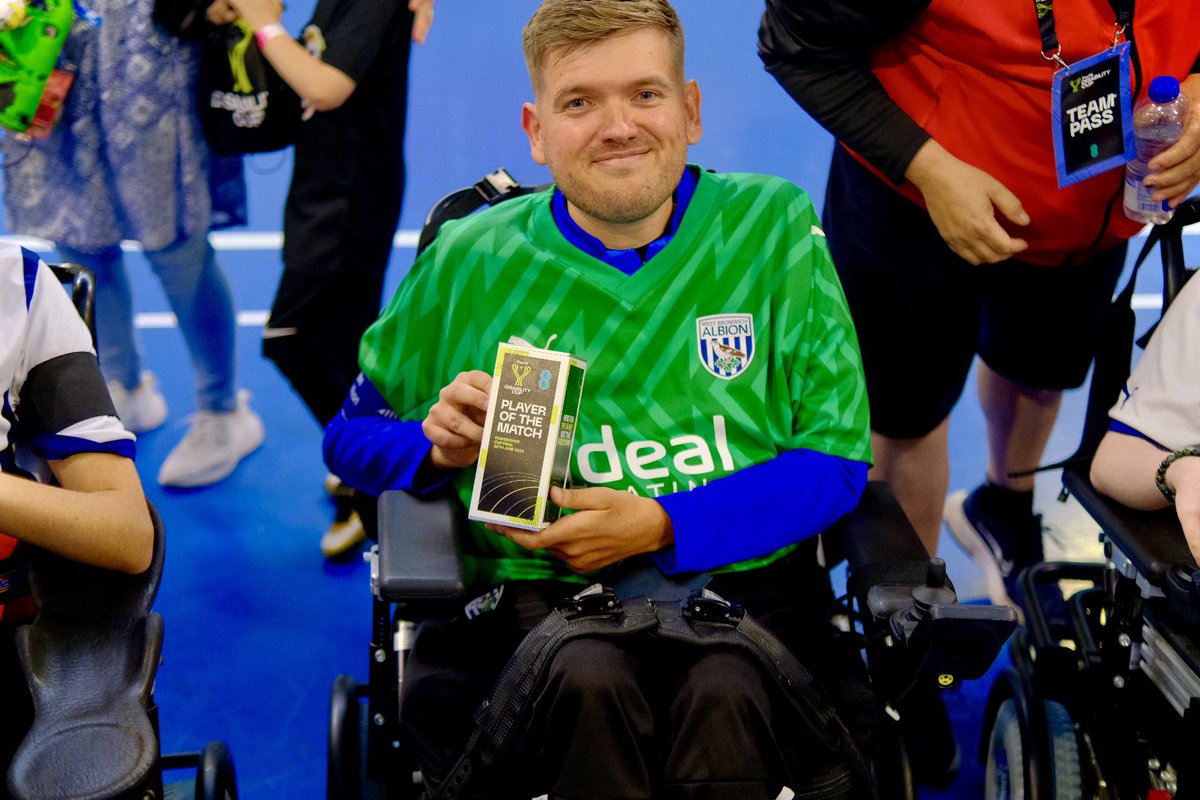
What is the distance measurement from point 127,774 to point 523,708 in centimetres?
58

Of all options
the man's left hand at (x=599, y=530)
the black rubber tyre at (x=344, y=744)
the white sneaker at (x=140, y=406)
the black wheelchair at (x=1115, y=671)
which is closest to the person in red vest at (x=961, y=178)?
the black wheelchair at (x=1115, y=671)

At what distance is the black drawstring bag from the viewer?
142 inches

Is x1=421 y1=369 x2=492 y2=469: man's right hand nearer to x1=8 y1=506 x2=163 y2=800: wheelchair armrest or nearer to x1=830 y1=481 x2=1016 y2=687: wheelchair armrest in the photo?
x1=8 y1=506 x2=163 y2=800: wheelchair armrest

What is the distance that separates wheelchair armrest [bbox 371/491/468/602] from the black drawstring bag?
60.8 inches

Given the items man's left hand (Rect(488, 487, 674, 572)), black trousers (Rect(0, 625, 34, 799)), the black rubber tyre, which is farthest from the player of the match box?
black trousers (Rect(0, 625, 34, 799))

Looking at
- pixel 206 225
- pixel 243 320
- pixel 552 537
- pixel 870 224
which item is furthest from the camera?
pixel 243 320

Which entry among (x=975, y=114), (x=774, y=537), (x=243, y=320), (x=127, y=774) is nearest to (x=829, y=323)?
(x=774, y=537)

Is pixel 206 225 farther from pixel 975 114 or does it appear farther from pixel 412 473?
pixel 975 114

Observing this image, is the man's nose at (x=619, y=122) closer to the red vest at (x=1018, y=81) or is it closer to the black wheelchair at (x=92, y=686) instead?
the red vest at (x=1018, y=81)

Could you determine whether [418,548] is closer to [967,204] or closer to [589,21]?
[589,21]

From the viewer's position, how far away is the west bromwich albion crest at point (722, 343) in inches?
99.2

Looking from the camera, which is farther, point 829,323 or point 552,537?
point 829,323

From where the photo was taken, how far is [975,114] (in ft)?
9.29

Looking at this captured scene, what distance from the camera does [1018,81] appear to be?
2.77 metres
